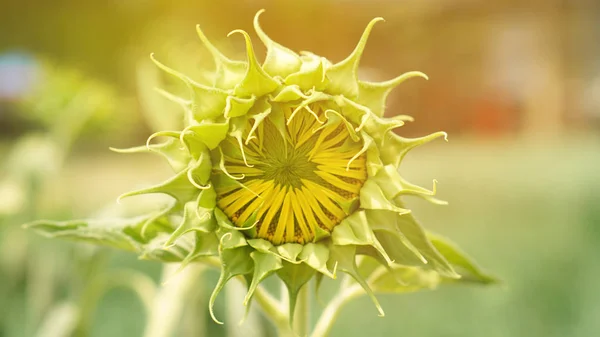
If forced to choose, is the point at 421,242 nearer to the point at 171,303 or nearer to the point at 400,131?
the point at 171,303

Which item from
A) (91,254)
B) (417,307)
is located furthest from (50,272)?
(417,307)

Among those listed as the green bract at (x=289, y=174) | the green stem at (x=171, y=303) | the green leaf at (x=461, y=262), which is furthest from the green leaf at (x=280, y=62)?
the green stem at (x=171, y=303)

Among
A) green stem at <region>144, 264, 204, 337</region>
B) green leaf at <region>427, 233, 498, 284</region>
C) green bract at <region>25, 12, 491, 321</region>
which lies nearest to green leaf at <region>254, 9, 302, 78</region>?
green bract at <region>25, 12, 491, 321</region>

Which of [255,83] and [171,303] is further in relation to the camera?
[171,303]

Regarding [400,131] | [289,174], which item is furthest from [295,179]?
[400,131]

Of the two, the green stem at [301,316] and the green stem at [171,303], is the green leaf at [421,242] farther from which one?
the green stem at [171,303]

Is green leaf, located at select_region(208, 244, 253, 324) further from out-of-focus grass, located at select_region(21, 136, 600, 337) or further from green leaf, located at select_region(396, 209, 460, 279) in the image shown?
out-of-focus grass, located at select_region(21, 136, 600, 337)

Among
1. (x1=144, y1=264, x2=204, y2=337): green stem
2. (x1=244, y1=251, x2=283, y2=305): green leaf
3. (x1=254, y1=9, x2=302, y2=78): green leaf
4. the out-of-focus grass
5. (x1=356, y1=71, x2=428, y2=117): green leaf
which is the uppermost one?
(x1=254, y1=9, x2=302, y2=78): green leaf
